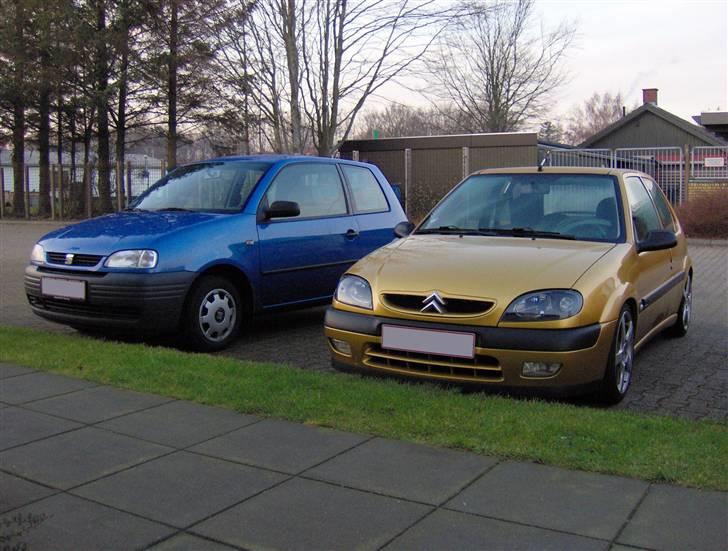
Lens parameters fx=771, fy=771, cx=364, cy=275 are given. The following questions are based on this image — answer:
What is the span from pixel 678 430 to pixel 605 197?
2.44 m

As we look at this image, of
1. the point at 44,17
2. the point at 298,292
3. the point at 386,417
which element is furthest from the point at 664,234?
the point at 44,17

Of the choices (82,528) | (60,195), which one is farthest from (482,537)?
(60,195)

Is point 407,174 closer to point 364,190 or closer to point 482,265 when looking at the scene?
point 364,190

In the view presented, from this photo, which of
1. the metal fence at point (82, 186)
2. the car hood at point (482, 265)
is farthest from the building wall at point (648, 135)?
the car hood at point (482, 265)

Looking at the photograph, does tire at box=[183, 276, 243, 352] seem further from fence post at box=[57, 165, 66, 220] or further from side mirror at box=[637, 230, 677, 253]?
fence post at box=[57, 165, 66, 220]

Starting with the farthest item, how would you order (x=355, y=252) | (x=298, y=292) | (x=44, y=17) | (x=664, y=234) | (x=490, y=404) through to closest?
(x=44, y=17), (x=355, y=252), (x=298, y=292), (x=664, y=234), (x=490, y=404)

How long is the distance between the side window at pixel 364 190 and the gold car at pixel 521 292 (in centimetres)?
201

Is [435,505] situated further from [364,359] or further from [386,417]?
[364,359]

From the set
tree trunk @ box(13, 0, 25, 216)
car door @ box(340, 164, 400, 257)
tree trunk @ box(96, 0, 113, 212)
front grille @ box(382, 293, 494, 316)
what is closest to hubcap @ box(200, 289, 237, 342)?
car door @ box(340, 164, 400, 257)

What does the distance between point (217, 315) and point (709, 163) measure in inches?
758

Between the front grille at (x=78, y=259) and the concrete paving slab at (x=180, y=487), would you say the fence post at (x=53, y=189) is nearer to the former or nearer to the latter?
the front grille at (x=78, y=259)

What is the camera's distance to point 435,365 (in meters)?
4.94

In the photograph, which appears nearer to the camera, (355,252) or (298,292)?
(298,292)

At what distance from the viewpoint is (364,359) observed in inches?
207
